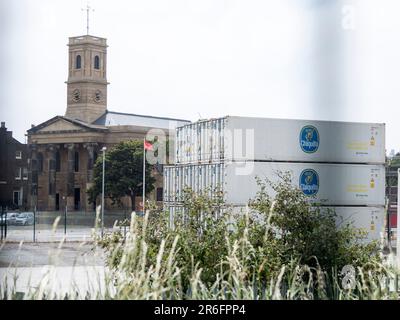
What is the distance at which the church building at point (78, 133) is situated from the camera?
4.82 metres

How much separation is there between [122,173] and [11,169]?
4.87 meters

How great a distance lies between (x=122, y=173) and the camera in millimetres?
8195

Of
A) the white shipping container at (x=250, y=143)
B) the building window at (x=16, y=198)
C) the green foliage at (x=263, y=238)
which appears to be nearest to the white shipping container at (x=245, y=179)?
the white shipping container at (x=250, y=143)

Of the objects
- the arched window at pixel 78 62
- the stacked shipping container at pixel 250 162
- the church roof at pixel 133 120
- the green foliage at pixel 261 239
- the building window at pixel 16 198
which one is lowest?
the green foliage at pixel 261 239

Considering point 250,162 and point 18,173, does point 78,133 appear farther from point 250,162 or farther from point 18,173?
point 18,173

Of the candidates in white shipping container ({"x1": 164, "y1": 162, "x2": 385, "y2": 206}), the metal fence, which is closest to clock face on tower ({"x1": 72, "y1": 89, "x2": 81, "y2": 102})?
the metal fence

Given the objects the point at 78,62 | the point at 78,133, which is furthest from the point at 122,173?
the point at 78,62

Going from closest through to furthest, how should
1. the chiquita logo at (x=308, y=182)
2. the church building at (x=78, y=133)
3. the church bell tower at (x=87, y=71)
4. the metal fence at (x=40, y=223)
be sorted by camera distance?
the metal fence at (x=40, y=223), the church bell tower at (x=87, y=71), the church building at (x=78, y=133), the chiquita logo at (x=308, y=182)

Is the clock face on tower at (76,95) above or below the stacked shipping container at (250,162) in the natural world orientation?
above

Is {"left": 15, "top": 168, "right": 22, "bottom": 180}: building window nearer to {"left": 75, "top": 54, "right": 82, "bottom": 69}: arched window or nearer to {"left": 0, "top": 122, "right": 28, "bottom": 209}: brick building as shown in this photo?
{"left": 0, "top": 122, "right": 28, "bottom": 209}: brick building

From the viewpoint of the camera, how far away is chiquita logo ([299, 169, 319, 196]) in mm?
7022

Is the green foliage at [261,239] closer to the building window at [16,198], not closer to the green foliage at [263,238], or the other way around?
the green foliage at [263,238]

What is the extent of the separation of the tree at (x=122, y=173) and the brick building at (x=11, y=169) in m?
2.86

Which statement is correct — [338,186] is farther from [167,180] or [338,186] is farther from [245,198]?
[167,180]
